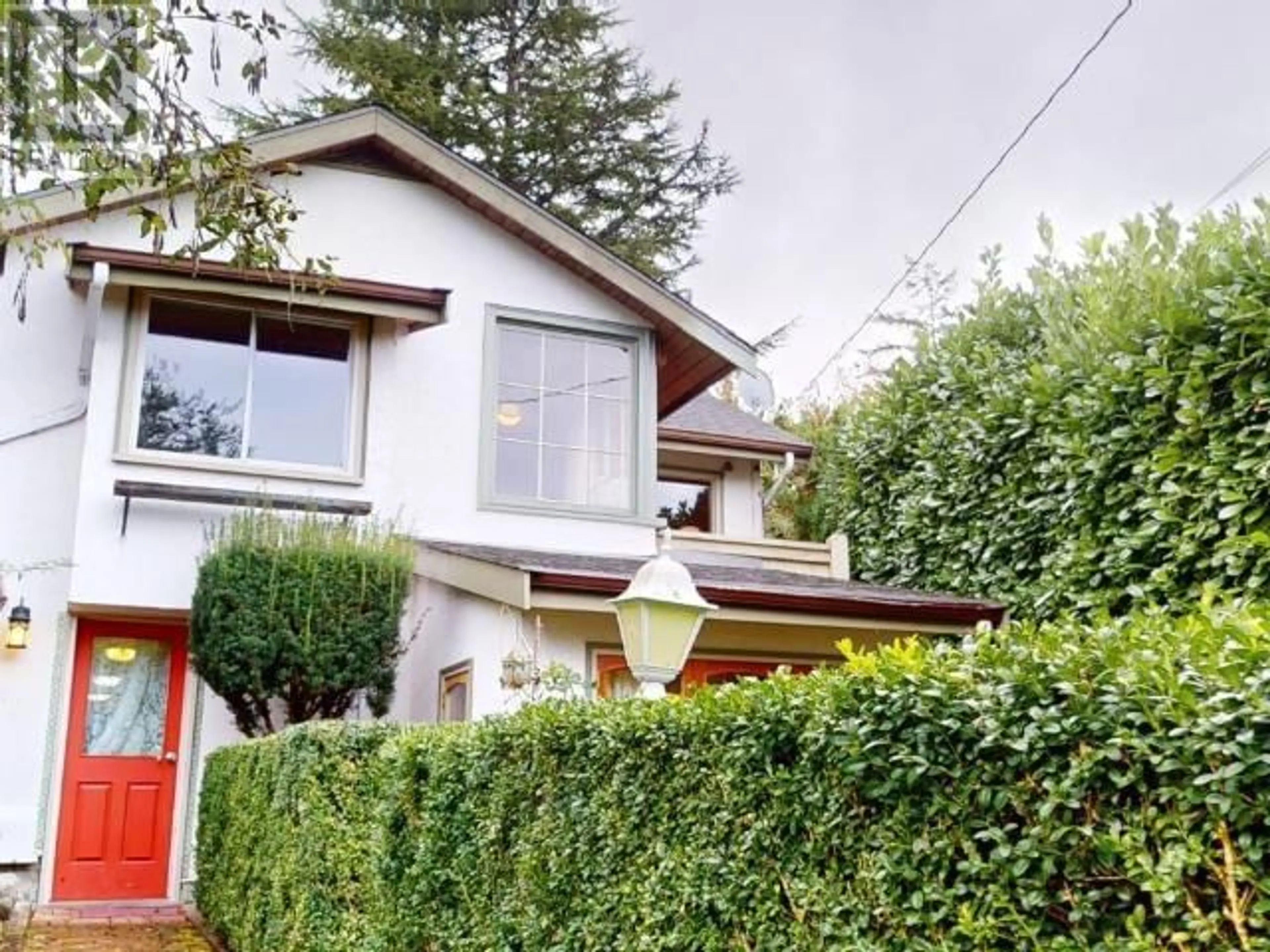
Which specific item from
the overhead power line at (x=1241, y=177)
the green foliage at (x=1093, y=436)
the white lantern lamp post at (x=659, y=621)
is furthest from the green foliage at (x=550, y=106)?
the white lantern lamp post at (x=659, y=621)

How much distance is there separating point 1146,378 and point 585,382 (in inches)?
213

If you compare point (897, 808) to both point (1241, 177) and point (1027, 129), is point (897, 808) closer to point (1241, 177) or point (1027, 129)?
point (1027, 129)

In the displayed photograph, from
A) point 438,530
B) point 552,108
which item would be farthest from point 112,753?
point 552,108

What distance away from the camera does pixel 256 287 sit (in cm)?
1062

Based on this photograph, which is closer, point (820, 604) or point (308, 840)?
point (308, 840)

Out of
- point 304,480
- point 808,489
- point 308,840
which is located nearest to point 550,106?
point 808,489

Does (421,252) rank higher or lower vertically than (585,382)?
higher

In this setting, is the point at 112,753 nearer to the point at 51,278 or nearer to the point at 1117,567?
the point at 51,278

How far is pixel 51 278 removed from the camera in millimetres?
11273

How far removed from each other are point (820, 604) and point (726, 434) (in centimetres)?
716

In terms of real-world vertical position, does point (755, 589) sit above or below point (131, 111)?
below

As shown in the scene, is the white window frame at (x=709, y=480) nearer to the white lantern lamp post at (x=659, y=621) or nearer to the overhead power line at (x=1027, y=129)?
the overhead power line at (x=1027, y=129)

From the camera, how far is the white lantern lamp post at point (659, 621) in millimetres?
5484

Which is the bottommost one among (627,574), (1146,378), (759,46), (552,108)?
(627,574)
